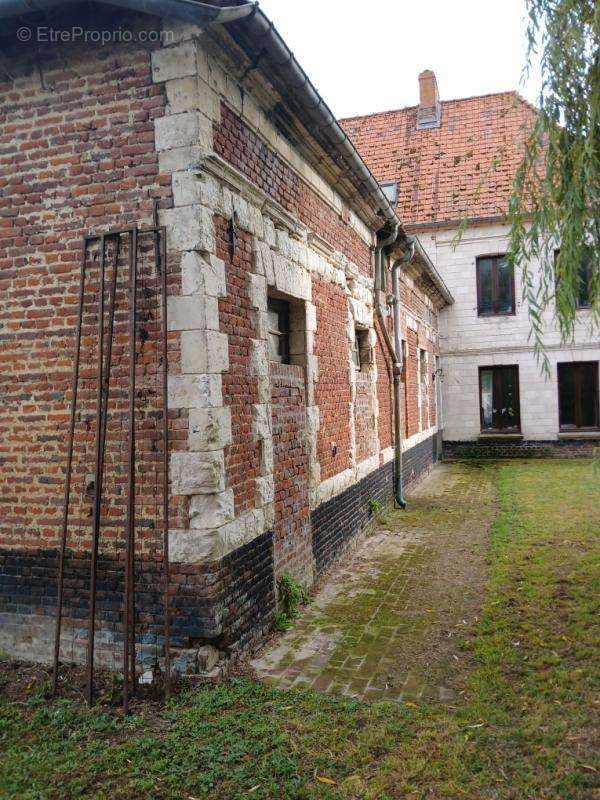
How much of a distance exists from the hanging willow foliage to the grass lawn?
2246 millimetres

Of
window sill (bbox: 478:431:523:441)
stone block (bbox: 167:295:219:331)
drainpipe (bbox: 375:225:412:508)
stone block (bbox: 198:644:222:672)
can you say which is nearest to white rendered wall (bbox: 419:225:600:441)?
window sill (bbox: 478:431:523:441)

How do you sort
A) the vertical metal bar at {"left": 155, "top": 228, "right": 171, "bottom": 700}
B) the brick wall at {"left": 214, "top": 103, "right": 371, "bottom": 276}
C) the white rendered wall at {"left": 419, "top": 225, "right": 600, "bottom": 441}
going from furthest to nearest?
the white rendered wall at {"left": 419, "top": 225, "right": 600, "bottom": 441}
the brick wall at {"left": 214, "top": 103, "right": 371, "bottom": 276}
the vertical metal bar at {"left": 155, "top": 228, "right": 171, "bottom": 700}

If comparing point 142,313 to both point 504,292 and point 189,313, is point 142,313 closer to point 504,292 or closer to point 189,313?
point 189,313

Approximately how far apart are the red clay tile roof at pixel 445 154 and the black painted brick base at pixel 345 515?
9.79 m

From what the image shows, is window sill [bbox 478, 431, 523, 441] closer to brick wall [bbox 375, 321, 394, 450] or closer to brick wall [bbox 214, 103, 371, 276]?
brick wall [bbox 375, 321, 394, 450]

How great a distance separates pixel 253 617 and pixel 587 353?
14772mm

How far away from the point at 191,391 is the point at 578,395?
50.7 feet

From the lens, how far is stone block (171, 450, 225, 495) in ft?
14.1

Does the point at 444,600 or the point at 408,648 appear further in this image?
the point at 444,600

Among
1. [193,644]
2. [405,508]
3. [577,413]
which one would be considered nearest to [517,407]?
[577,413]

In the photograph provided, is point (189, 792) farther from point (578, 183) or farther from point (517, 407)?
point (517, 407)

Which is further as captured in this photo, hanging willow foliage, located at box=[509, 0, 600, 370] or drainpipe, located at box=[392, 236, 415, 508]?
drainpipe, located at box=[392, 236, 415, 508]

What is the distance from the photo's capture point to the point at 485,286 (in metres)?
17.9

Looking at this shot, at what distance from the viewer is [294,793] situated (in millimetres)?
3109
